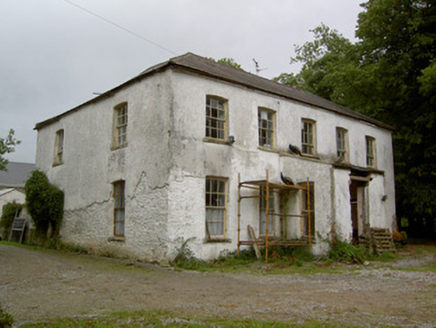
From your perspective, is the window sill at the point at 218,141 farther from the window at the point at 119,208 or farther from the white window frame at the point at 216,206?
the window at the point at 119,208

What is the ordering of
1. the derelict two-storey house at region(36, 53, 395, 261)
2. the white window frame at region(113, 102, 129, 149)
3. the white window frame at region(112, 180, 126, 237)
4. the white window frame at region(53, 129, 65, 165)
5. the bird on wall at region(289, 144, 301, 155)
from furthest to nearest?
the white window frame at region(53, 129, 65, 165) → the bird on wall at region(289, 144, 301, 155) → the white window frame at region(113, 102, 129, 149) → the white window frame at region(112, 180, 126, 237) → the derelict two-storey house at region(36, 53, 395, 261)

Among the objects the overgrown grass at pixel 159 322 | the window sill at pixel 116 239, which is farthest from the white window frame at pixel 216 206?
the overgrown grass at pixel 159 322

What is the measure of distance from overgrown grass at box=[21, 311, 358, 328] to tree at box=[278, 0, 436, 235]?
59.3ft

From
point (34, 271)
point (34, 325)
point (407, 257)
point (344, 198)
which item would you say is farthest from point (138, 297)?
point (407, 257)

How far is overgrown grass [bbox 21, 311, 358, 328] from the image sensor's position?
5.53 m

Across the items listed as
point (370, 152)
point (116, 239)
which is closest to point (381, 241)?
point (370, 152)

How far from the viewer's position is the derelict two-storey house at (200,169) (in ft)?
42.6

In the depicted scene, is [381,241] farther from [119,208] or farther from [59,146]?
[59,146]

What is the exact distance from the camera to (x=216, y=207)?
13.6 metres

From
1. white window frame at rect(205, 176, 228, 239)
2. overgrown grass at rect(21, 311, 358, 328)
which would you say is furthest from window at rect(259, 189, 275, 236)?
overgrown grass at rect(21, 311, 358, 328)

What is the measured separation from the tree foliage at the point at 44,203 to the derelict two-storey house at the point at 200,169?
1.94ft

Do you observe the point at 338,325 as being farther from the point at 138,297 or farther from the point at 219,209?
the point at 219,209

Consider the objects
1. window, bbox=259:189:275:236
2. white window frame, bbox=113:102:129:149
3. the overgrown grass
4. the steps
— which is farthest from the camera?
the steps

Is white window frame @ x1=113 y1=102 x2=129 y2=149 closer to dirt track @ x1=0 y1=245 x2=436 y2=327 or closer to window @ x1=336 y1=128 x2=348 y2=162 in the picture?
dirt track @ x1=0 y1=245 x2=436 y2=327
